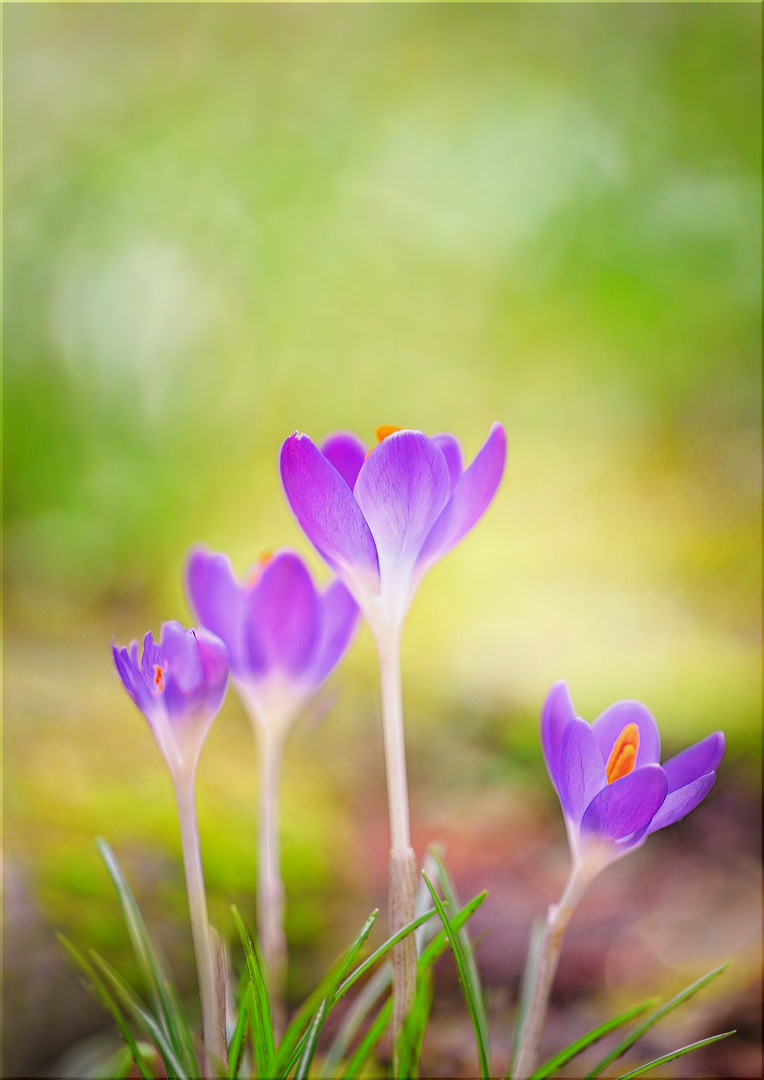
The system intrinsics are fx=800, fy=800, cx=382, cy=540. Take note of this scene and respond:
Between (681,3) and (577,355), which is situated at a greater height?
(681,3)

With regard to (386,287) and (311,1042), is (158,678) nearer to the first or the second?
(311,1042)

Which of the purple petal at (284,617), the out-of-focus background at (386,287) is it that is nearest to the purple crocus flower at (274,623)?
the purple petal at (284,617)

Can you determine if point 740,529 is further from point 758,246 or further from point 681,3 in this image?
point 681,3

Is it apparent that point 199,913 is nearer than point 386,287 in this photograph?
Yes

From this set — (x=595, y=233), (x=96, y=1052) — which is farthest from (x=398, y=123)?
(x=96, y=1052)

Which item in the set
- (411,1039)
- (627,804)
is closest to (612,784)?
(627,804)

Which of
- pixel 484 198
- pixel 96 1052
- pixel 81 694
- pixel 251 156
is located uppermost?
pixel 251 156

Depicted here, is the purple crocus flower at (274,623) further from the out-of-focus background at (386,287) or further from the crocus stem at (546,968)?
the out-of-focus background at (386,287)
